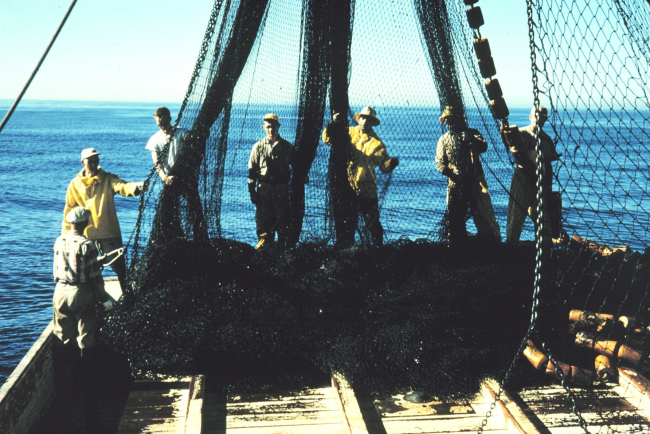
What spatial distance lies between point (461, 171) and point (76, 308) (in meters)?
3.68

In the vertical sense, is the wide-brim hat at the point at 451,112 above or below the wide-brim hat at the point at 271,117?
above

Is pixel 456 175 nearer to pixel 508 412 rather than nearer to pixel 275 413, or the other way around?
pixel 508 412

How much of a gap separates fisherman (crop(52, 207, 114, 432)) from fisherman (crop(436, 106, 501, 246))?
324 cm

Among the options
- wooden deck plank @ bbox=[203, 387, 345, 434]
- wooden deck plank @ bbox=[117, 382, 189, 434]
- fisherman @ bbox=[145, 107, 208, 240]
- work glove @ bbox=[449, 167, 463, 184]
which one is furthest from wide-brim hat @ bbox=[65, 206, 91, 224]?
work glove @ bbox=[449, 167, 463, 184]

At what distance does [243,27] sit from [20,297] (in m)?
7.72

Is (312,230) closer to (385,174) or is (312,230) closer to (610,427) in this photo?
(385,174)

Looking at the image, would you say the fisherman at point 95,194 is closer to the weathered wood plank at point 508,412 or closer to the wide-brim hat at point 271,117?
the wide-brim hat at point 271,117

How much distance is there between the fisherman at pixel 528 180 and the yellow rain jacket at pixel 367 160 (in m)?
1.24

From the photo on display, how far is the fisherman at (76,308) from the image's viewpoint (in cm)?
430

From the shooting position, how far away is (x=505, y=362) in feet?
14.1

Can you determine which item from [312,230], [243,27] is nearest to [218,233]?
[312,230]

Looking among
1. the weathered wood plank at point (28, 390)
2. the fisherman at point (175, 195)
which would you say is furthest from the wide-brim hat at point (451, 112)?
the weathered wood plank at point (28, 390)

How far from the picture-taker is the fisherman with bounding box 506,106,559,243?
18.7 ft

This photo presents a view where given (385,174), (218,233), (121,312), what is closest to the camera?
(121,312)
